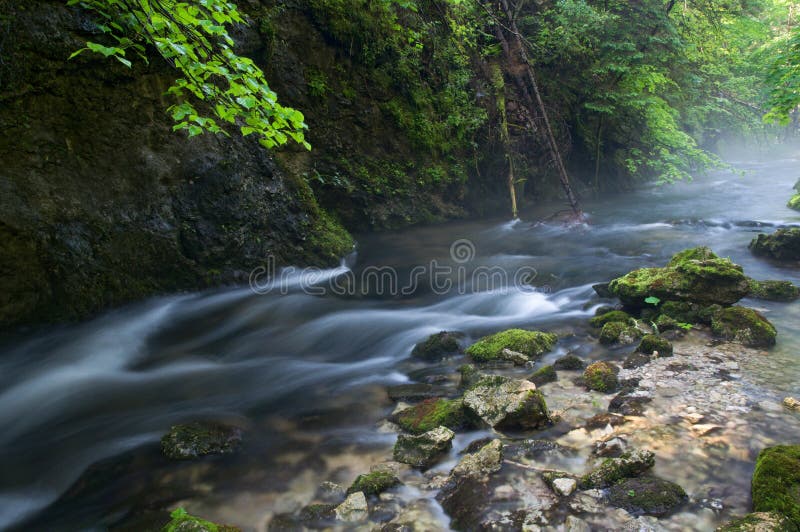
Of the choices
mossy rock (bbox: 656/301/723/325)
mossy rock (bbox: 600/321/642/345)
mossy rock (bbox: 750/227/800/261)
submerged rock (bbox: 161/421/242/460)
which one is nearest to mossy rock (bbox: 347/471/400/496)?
submerged rock (bbox: 161/421/242/460)

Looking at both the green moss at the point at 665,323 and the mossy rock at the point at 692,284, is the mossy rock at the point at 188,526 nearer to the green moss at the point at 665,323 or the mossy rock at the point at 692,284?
the green moss at the point at 665,323

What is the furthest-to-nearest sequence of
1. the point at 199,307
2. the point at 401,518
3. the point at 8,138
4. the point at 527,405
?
1. the point at 199,307
2. the point at 8,138
3. the point at 527,405
4. the point at 401,518

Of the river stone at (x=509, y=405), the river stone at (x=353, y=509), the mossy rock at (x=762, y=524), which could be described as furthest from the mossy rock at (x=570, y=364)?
the river stone at (x=353, y=509)

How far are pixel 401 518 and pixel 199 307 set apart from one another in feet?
14.6

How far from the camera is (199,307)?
6.03 metres

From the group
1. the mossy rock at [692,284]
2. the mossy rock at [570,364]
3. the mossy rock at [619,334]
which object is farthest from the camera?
the mossy rock at [692,284]

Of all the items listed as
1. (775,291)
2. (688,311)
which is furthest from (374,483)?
(775,291)

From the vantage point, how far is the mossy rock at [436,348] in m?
5.26

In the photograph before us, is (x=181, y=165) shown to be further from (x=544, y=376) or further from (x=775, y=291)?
(x=775, y=291)

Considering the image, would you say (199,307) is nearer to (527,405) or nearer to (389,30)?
(527,405)

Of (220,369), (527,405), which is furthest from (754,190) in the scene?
(220,369)

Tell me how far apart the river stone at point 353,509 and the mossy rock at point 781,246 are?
8199 mm

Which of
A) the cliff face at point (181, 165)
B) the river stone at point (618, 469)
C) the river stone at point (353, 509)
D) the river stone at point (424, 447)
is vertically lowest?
the river stone at point (353, 509)

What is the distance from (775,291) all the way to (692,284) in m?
1.46
